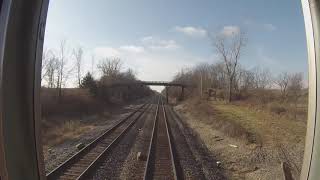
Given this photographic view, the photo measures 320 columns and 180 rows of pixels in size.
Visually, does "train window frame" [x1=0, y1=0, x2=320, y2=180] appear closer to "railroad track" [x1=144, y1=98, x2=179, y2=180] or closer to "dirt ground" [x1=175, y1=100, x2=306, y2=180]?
"dirt ground" [x1=175, y1=100, x2=306, y2=180]

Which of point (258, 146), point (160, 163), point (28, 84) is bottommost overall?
point (160, 163)

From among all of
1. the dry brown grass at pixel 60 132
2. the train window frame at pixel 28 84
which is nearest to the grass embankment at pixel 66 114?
the dry brown grass at pixel 60 132

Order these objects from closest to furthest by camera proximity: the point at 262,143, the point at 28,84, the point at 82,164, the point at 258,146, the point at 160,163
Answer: the point at 28,84
the point at 82,164
the point at 160,163
the point at 258,146
the point at 262,143

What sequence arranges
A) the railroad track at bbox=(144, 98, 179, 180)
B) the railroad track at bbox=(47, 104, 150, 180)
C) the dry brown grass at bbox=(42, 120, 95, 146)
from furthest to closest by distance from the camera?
the dry brown grass at bbox=(42, 120, 95, 146)
the railroad track at bbox=(144, 98, 179, 180)
the railroad track at bbox=(47, 104, 150, 180)

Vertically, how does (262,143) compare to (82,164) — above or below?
above

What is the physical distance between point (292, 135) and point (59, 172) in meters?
9.22

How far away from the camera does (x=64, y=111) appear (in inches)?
856

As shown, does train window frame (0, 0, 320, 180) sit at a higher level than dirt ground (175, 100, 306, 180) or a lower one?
higher

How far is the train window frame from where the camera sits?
1.15 m

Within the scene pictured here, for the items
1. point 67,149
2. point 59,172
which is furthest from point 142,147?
point 59,172

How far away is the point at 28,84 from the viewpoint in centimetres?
123

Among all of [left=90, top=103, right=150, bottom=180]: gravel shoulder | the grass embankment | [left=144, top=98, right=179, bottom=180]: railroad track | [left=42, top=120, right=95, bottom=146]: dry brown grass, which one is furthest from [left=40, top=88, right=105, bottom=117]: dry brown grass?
[left=144, top=98, right=179, bottom=180]: railroad track

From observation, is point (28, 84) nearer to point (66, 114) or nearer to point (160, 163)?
point (160, 163)

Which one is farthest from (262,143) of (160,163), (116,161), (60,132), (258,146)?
(60,132)
